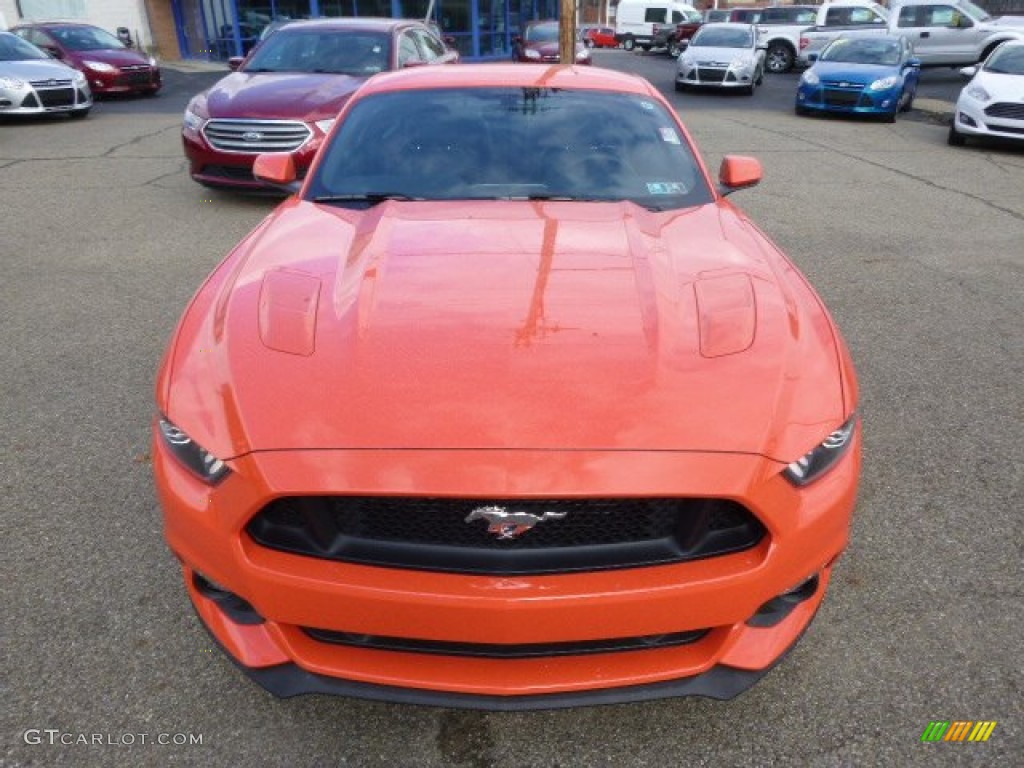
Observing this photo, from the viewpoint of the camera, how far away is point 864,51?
48.7ft

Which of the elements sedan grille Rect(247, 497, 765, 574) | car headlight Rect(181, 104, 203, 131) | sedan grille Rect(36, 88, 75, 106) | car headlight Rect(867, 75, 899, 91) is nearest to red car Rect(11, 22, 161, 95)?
sedan grille Rect(36, 88, 75, 106)

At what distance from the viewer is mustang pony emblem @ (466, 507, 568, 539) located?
5.51ft

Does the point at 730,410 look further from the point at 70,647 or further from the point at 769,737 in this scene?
the point at 70,647

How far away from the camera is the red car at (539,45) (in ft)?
69.6

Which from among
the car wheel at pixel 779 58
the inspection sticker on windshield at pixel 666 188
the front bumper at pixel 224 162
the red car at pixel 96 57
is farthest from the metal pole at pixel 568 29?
the inspection sticker on windshield at pixel 666 188

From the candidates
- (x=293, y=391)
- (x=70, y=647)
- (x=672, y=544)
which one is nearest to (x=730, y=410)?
(x=672, y=544)

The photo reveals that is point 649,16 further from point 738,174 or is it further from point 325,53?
point 738,174

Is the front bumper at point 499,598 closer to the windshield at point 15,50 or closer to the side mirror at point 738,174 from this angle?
the side mirror at point 738,174

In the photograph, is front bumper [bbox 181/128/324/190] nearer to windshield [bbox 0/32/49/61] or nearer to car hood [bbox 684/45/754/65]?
windshield [bbox 0/32/49/61]

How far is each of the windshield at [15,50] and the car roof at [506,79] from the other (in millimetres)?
A: 12721

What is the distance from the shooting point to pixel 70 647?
2312 millimetres

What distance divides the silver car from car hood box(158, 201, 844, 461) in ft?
40.7

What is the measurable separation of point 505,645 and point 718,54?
1839 centimetres

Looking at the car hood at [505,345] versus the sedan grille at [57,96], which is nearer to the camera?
the car hood at [505,345]
